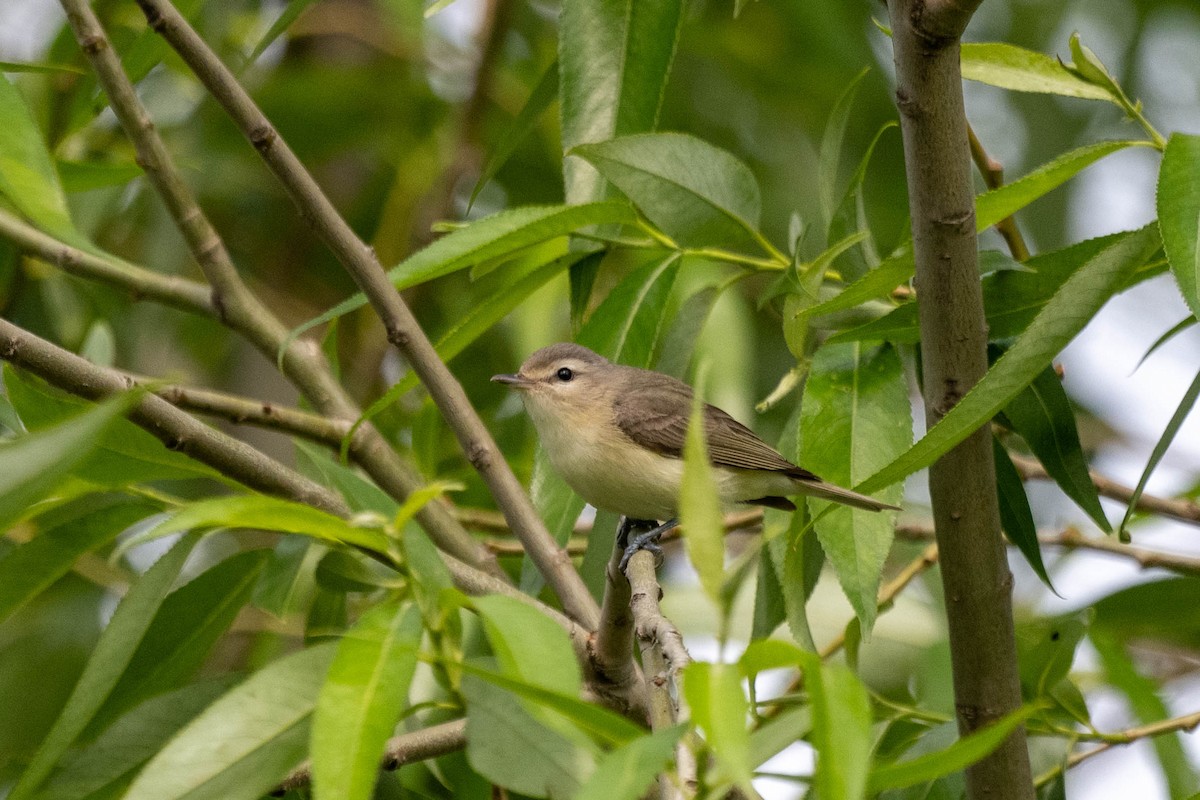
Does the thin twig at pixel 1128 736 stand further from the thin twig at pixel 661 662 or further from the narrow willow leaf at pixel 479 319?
the narrow willow leaf at pixel 479 319

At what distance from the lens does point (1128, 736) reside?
2.38 m

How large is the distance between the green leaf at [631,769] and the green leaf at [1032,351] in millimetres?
650

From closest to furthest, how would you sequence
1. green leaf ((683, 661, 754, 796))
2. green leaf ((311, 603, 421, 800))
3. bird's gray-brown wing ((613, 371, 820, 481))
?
green leaf ((683, 661, 754, 796))
green leaf ((311, 603, 421, 800))
bird's gray-brown wing ((613, 371, 820, 481))

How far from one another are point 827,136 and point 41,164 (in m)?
1.36

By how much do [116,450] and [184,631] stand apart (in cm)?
44

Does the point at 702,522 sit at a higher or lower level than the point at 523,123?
lower

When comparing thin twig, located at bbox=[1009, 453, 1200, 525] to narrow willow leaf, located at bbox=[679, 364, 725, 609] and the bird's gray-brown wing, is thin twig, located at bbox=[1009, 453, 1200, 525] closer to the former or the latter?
the bird's gray-brown wing

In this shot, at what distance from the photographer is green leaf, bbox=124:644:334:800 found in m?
1.60

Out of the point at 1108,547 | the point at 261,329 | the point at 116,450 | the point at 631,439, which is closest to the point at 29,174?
the point at 116,450

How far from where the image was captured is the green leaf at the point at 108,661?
187cm

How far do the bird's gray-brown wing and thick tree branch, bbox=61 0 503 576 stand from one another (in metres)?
0.54

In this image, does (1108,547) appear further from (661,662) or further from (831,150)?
(661,662)

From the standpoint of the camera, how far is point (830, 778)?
47.2 inches

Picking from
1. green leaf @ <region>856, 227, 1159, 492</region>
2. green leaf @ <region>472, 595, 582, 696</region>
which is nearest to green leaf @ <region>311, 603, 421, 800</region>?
green leaf @ <region>472, 595, 582, 696</region>
